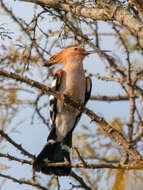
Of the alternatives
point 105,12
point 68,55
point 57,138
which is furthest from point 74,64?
point 105,12

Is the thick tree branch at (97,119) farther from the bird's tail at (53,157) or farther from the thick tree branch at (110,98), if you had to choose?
the thick tree branch at (110,98)

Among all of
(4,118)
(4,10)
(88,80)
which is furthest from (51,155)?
(4,10)

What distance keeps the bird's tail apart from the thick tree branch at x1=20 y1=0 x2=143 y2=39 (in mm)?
1270

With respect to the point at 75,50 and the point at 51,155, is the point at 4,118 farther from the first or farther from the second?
the point at 75,50

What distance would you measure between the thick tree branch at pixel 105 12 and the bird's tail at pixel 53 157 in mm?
1270

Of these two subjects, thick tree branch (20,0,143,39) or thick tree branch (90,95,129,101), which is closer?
thick tree branch (20,0,143,39)

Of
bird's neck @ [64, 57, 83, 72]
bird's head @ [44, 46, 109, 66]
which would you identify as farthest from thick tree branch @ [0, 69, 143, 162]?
bird's head @ [44, 46, 109, 66]

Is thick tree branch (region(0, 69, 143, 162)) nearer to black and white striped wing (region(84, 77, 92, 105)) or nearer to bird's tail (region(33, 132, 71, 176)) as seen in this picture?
bird's tail (region(33, 132, 71, 176))

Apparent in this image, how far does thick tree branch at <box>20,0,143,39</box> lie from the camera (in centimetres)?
261

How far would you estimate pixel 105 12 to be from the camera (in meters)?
2.84

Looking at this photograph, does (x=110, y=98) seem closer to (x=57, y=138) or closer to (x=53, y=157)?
(x=57, y=138)

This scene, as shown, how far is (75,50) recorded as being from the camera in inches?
192

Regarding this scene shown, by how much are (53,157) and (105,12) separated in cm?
163

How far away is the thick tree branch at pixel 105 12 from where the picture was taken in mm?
2605
